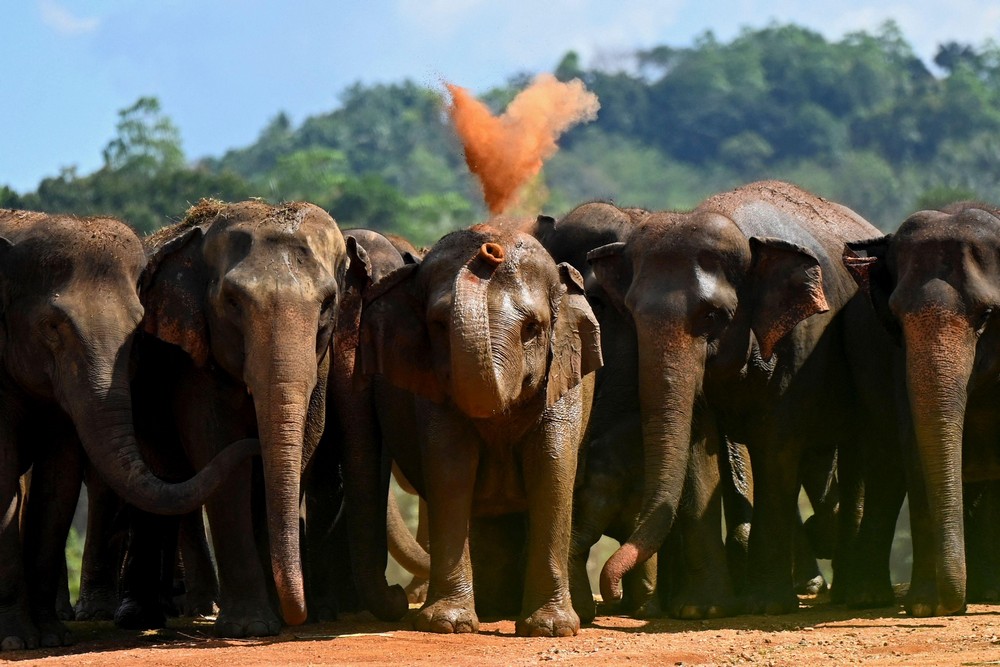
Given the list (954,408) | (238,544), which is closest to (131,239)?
(238,544)

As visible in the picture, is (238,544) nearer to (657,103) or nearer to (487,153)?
(487,153)

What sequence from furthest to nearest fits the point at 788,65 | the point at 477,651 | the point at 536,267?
the point at 788,65 → the point at 536,267 → the point at 477,651

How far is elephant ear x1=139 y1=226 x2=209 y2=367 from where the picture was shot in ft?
29.5

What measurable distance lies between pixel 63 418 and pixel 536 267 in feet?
7.87

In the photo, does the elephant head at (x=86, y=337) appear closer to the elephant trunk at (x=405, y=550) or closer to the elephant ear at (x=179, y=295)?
the elephant ear at (x=179, y=295)

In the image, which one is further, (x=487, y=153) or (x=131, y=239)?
(x=487, y=153)

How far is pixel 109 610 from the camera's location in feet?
35.5

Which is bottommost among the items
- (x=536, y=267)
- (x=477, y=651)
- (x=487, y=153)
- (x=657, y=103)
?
(x=477, y=651)

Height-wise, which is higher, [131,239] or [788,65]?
[788,65]

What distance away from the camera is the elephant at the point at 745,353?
9.51m

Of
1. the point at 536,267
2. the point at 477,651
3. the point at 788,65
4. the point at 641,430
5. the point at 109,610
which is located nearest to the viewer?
the point at 477,651

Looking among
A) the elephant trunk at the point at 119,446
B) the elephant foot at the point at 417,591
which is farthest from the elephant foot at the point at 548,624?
the elephant foot at the point at 417,591

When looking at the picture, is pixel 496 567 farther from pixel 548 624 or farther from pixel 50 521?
pixel 50 521

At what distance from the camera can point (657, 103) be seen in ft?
304
